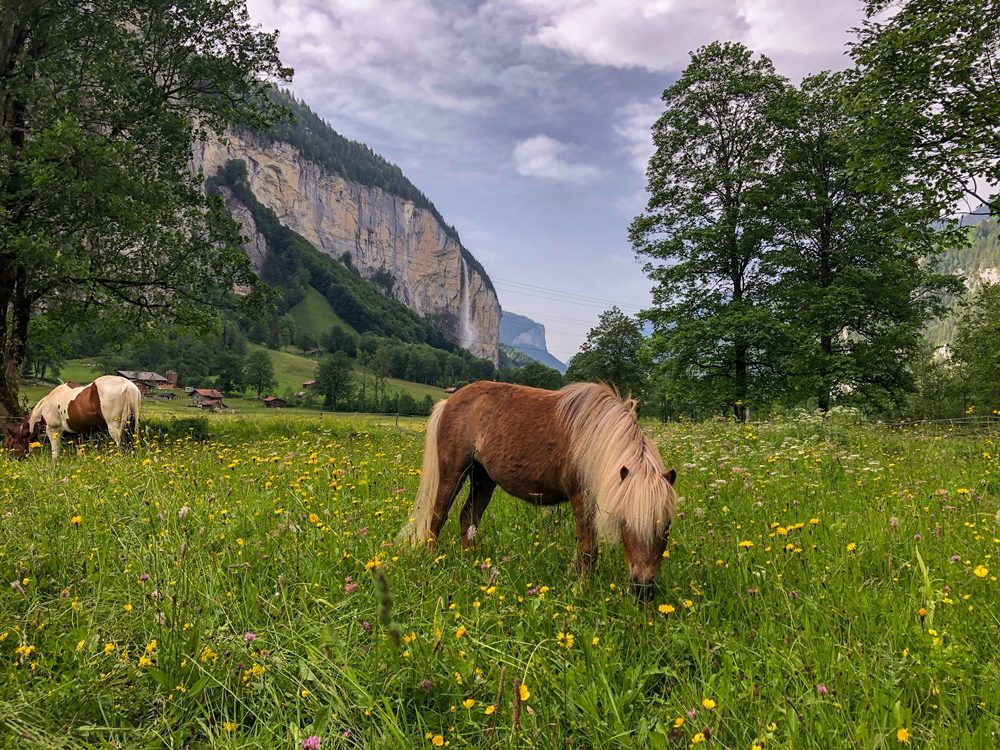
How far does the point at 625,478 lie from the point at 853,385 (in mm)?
21063

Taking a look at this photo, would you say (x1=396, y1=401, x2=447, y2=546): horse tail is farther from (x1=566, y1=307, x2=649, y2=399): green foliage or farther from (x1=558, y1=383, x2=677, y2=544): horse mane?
(x1=566, y1=307, x2=649, y2=399): green foliage

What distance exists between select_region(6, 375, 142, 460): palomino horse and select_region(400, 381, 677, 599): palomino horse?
10.6 meters

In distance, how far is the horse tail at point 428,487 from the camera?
436 centimetres

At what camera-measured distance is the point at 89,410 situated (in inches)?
454

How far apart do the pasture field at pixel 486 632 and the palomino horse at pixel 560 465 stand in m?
0.31

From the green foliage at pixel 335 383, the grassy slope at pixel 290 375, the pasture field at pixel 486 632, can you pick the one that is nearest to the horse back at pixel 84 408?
the pasture field at pixel 486 632

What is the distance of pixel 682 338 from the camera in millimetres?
19453

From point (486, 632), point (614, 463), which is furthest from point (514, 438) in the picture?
point (486, 632)

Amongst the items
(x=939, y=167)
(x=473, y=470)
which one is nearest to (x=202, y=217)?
(x=473, y=470)

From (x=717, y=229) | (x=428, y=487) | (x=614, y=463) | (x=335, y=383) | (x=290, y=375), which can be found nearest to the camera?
(x=614, y=463)

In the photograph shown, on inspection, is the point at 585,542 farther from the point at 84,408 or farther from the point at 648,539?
the point at 84,408

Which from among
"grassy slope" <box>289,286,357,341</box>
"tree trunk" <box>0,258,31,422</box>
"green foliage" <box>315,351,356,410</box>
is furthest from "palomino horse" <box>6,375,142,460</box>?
"grassy slope" <box>289,286,357,341</box>

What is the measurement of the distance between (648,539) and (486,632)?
1240 mm

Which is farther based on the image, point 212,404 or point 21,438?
point 212,404
